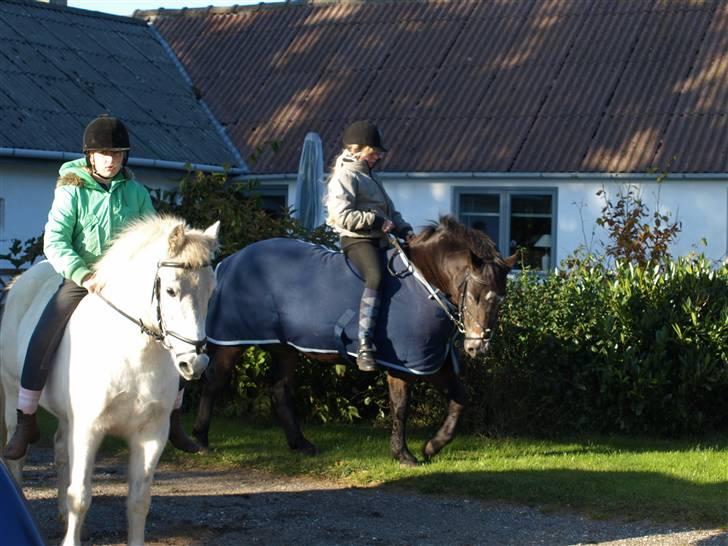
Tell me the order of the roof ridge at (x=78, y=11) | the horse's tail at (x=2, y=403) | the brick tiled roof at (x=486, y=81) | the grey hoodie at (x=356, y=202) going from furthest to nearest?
the roof ridge at (x=78, y=11)
the brick tiled roof at (x=486, y=81)
the grey hoodie at (x=356, y=202)
the horse's tail at (x=2, y=403)

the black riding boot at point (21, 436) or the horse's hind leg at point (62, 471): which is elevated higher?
the black riding boot at point (21, 436)

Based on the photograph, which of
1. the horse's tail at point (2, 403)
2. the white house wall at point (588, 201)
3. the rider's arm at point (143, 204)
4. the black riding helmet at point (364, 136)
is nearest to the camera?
the rider's arm at point (143, 204)

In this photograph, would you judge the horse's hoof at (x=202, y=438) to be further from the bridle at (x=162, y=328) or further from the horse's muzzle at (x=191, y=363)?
the horse's muzzle at (x=191, y=363)

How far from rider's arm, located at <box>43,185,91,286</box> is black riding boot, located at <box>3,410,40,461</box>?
88cm

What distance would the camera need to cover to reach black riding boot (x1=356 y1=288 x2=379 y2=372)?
888 centimetres

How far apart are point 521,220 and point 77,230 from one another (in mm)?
12055

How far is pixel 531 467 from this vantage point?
9172 millimetres

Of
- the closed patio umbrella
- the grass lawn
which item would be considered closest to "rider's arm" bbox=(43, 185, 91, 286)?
the grass lawn

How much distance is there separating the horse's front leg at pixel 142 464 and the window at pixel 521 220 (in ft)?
38.8

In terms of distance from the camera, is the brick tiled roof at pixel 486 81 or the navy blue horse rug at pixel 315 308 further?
the brick tiled roof at pixel 486 81

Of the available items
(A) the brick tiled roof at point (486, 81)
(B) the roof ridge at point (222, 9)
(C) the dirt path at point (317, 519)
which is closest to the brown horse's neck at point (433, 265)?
(C) the dirt path at point (317, 519)

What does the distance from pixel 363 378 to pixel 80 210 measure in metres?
4.66

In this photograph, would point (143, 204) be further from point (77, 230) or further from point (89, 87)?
point (89, 87)

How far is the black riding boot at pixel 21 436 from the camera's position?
22.2 ft
